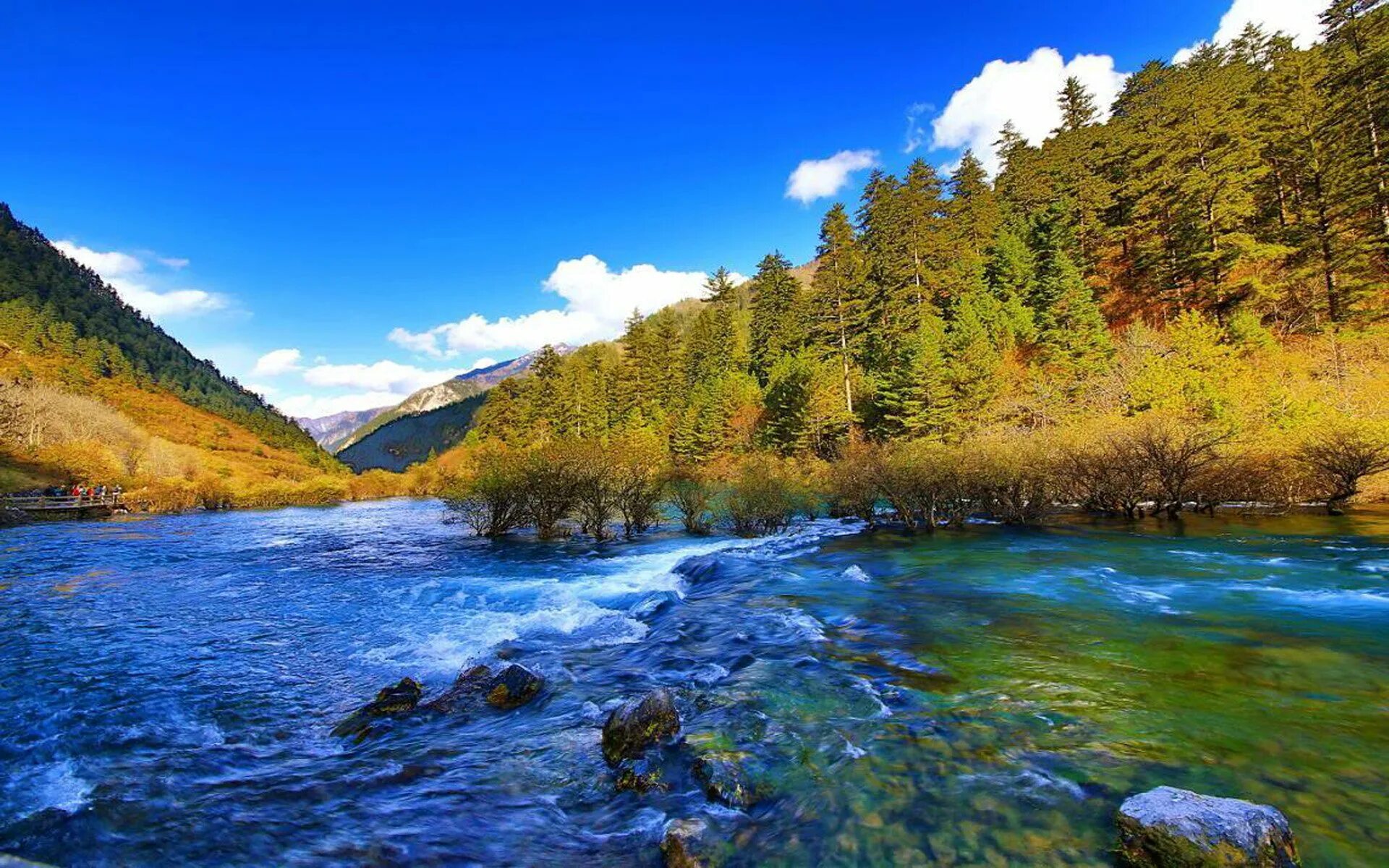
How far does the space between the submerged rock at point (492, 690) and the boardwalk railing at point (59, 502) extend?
5182cm

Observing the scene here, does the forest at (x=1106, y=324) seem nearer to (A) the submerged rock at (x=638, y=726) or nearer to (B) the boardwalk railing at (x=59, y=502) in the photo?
(A) the submerged rock at (x=638, y=726)

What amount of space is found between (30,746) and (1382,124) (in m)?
57.2

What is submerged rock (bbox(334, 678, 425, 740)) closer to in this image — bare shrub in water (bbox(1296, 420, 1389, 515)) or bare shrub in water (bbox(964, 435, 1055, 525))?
bare shrub in water (bbox(964, 435, 1055, 525))

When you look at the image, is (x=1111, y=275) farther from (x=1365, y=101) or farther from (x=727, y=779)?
(x=727, y=779)

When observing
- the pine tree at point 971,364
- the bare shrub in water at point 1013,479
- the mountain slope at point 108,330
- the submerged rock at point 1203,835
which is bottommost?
the submerged rock at point 1203,835

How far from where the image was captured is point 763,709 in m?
7.03

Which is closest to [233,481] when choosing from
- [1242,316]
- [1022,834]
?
[1022,834]

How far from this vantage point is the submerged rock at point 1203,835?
368cm

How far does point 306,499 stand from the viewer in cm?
6762

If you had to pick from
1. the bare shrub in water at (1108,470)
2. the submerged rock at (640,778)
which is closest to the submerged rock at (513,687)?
the submerged rock at (640,778)

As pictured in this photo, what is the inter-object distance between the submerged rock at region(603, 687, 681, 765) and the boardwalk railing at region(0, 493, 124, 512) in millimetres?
55043

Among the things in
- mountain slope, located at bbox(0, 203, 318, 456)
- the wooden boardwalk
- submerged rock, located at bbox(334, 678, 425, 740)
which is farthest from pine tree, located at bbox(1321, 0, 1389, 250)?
mountain slope, located at bbox(0, 203, 318, 456)

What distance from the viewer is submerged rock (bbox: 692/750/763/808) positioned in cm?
520

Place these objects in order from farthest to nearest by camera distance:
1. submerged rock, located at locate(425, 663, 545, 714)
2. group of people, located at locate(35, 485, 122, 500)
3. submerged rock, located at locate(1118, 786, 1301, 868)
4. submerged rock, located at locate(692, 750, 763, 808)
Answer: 1. group of people, located at locate(35, 485, 122, 500)
2. submerged rock, located at locate(425, 663, 545, 714)
3. submerged rock, located at locate(692, 750, 763, 808)
4. submerged rock, located at locate(1118, 786, 1301, 868)
